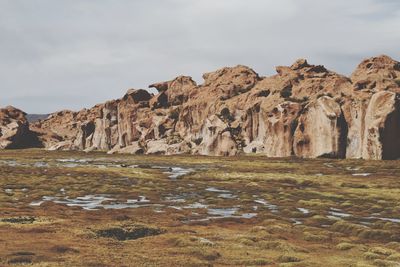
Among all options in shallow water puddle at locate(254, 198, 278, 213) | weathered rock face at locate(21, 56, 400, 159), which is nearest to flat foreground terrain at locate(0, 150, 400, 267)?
shallow water puddle at locate(254, 198, 278, 213)

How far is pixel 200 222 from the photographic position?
37.8 m

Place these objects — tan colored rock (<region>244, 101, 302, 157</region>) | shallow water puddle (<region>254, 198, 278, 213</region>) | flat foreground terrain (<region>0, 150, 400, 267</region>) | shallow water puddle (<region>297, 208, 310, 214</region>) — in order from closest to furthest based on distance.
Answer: flat foreground terrain (<region>0, 150, 400, 267</region>)
shallow water puddle (<region>297, 208, 310, 214</region>)
shallow water puddle (<region>254, 198, 278, 213</region>)
tan colored rock (<region>244, 101, 302, 157</region>)

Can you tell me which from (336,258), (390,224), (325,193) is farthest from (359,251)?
(325,193)

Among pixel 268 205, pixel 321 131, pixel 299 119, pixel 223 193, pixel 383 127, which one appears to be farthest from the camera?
pixel 299 119

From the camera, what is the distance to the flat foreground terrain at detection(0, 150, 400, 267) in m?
25.0

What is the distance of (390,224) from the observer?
37031 mm

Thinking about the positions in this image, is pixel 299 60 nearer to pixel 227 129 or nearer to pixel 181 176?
pixel 227 129

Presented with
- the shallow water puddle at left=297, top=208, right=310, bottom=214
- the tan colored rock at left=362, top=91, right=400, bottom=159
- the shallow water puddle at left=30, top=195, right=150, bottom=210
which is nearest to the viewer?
the shallow water puddle at left=297, top=208, right=310, bottom=214

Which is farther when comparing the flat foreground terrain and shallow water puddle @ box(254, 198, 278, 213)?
shallow water puddle @ box(254, 198, 278, 213)

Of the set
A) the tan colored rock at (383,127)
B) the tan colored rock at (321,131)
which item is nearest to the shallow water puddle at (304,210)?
the tan colored rock at (383,127)

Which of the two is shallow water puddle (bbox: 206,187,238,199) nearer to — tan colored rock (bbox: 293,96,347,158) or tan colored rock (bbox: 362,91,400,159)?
tan colored rock (bbox: 362,91,400,159)

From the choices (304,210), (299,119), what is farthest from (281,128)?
(304,210)

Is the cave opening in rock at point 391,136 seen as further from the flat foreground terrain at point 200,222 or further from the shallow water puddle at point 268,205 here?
the shallow water puddle at point 268,205

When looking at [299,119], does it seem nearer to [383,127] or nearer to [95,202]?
[383,127]
